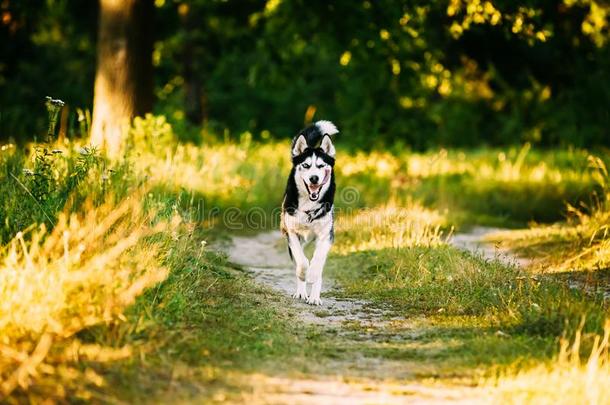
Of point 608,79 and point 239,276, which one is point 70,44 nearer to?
point 608,79

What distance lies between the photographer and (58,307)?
468 cm

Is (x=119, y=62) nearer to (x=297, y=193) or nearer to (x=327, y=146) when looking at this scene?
(x=327, y=146)

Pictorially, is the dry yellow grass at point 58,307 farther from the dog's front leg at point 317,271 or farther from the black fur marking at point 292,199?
the black fur marking at point 292,199

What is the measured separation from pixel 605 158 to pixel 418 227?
266 inches

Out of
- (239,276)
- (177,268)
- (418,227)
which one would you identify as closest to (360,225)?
(418,227)

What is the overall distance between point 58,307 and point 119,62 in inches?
298

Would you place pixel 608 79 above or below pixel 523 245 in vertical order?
above

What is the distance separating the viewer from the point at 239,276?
26.1 feet

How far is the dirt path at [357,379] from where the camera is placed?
Answer: 167 inches

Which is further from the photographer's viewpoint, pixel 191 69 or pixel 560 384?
pixel 191 69

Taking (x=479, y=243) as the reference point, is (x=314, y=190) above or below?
above

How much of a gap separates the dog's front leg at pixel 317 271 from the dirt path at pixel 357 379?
0.11m

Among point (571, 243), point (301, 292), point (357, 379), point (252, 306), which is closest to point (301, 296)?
point (301, 292)

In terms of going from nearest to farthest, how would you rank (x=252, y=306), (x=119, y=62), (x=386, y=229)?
1. (x=252, y=306)
2. (x=386, y=229)
3. (x=119, y=62)
